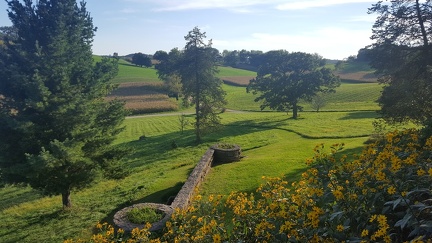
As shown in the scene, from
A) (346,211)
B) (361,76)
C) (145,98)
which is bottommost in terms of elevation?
(145,98)

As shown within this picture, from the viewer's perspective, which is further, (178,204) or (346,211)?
(178,204)

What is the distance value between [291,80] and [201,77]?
67.0ft

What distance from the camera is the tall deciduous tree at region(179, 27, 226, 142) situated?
3328 centimetres

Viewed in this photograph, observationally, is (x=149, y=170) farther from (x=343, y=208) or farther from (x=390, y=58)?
(x=343, y=208)

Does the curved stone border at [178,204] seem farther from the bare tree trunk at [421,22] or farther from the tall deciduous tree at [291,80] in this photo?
the tall deciduous tree at [291,80]

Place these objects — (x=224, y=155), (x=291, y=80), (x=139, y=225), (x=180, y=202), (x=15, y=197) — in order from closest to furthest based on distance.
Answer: (x=139, y=225) → (x=180, y=202) → (x=224, y=155) → (x=15, y=197) → (x=291, y=80)

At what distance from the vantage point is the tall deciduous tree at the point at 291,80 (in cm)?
4812

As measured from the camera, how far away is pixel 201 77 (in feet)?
111

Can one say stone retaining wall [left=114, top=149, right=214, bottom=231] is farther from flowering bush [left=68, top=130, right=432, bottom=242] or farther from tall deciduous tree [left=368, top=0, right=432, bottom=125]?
tall deciduous tree [left=368, top=0, right=432, bottom=125]

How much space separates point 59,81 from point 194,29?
19.3 m

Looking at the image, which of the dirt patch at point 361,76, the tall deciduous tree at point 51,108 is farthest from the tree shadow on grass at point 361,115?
the dirt patch at point 361,76

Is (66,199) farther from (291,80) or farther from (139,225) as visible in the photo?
(291,80)

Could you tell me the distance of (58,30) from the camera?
16859mm

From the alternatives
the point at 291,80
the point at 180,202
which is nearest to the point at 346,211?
the point at 180,202
